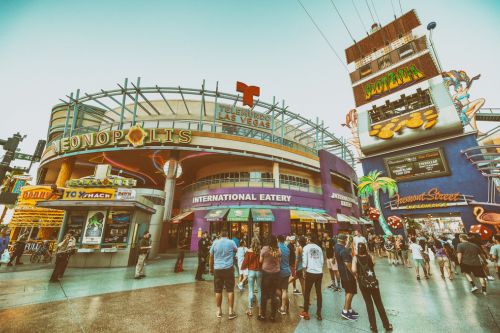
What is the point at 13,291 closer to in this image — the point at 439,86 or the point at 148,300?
the point at 148,300

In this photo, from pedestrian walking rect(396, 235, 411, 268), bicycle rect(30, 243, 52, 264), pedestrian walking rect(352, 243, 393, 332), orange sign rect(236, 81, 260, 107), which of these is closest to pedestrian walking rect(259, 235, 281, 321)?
pedestrian walking rect(352, 243, 393, 332)

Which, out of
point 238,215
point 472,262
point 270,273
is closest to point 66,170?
point 238,215

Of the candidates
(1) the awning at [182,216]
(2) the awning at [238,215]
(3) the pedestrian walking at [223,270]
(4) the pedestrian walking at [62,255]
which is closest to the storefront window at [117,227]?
(4) the pedestrian walking at [62,255]

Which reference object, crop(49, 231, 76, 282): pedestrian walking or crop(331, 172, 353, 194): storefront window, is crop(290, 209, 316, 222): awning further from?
crop(49, 231, 76, 282): pedestrian walking

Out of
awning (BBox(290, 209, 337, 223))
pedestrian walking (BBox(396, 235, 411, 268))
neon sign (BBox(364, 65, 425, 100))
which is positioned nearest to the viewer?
pedestrian walking (BBox(396, 235, 411, 268))

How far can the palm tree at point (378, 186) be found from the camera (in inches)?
981

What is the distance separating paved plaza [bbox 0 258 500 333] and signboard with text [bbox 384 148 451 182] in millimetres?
19090

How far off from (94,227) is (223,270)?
10.6 metres

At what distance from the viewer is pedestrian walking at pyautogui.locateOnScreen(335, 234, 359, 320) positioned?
16.3 feet

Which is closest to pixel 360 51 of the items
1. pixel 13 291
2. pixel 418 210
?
pixel 418 210

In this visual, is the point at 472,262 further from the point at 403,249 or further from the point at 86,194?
the point at 86,194

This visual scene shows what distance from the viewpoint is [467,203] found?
21.0 metres

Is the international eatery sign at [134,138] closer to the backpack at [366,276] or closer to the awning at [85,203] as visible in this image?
the awning at [85,203]

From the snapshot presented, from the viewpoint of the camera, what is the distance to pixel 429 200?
75.9 ft
